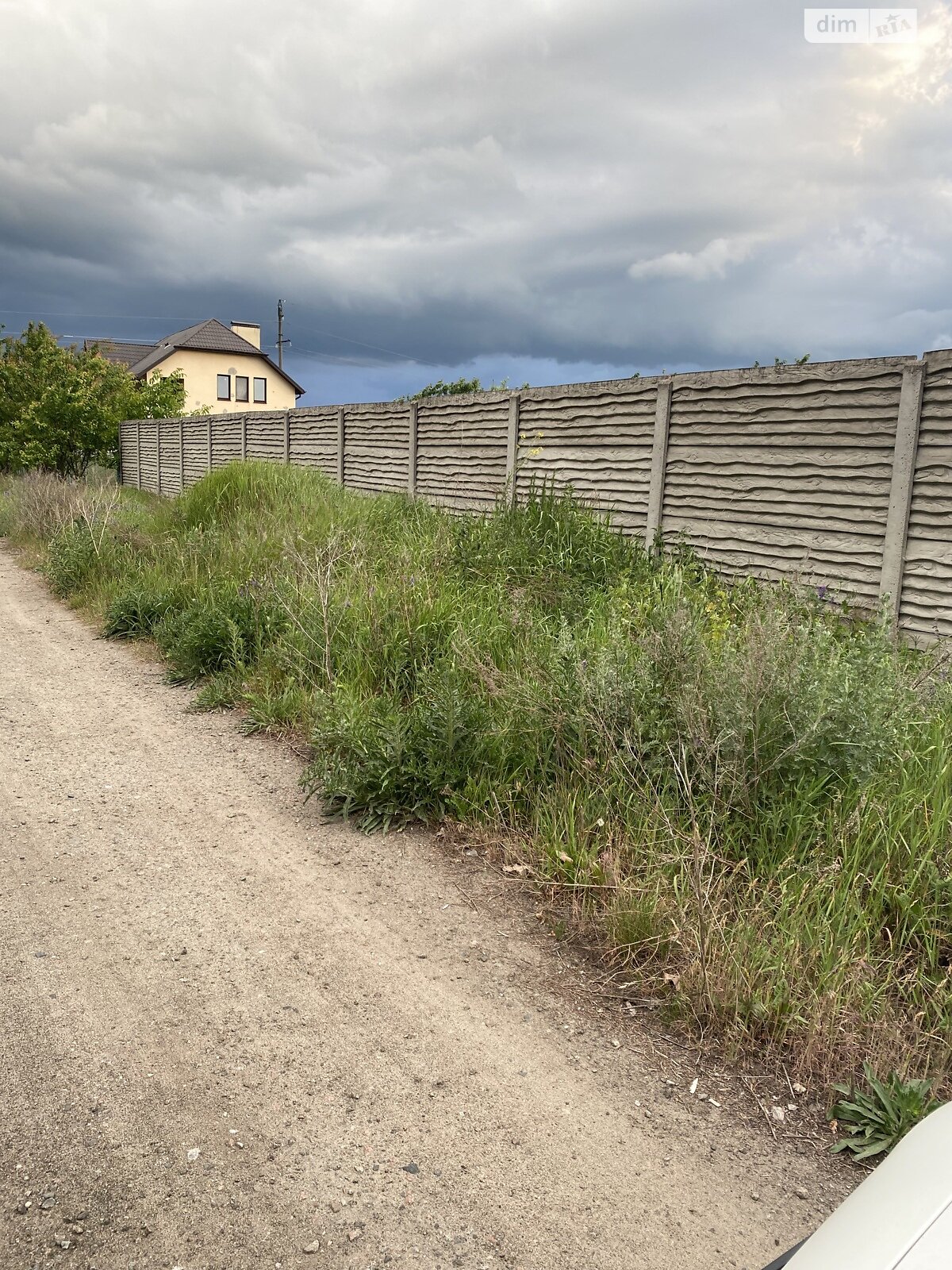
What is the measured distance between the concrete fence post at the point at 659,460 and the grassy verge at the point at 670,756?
0.79 m

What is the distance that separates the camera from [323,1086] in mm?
2662

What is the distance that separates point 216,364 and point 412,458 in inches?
1781

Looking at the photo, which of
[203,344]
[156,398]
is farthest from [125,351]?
[156,398]

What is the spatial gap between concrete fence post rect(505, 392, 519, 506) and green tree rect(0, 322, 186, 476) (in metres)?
19.7

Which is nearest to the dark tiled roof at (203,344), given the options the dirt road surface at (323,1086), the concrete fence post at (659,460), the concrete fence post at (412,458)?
the concrete fence post at (412,458)

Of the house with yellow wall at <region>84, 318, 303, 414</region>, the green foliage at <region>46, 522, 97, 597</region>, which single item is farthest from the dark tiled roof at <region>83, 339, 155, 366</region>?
the green foliage at <region>46, 522, 97, 597</region>

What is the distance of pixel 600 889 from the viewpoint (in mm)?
3600

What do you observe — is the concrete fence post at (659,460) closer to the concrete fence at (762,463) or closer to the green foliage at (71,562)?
the concrete fence at (762,463)

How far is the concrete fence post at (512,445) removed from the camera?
33.4ft

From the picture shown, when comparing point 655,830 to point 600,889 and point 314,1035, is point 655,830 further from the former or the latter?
point 314,1035

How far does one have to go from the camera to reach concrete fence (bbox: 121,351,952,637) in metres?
6.09

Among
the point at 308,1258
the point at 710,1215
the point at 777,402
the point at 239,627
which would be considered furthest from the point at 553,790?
the point at 777,402

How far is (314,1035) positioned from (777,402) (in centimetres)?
614

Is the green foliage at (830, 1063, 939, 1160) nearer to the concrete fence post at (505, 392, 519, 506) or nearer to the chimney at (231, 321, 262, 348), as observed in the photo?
the concrete fence post at (505, 392, 519, 506)
